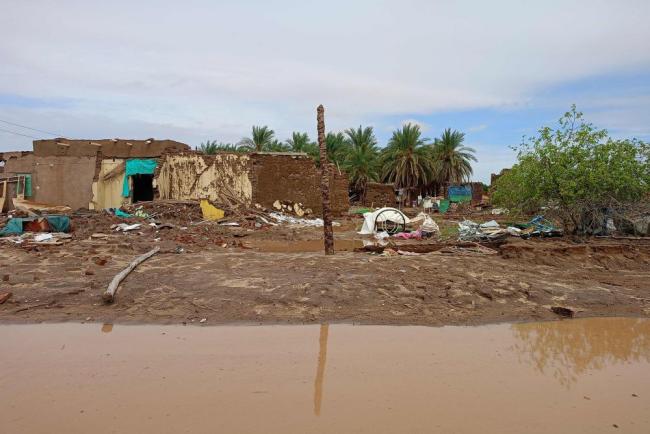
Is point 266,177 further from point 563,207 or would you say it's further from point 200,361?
point 200,361

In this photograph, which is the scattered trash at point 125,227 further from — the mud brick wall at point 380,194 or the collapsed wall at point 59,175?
the mud brick wall at point 380,194

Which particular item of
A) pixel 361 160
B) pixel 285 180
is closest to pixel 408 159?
pixel 361 160

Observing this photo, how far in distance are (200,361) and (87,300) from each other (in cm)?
286

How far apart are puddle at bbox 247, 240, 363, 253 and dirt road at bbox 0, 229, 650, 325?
2.56 metres

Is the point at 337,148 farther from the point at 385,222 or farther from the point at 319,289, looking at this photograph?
the point at 319,289

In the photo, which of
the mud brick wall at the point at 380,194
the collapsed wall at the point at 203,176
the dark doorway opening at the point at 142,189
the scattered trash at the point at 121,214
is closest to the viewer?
the scattered trash at the point at 121,214

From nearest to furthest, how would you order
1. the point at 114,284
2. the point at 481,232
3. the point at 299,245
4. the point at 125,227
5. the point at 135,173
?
the point at 114,284
the point at 481,232
the point at 299,245
the point at 125,227
the point at 135,173

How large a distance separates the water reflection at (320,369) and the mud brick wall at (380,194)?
3167 centimetres

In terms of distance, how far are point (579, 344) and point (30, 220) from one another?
1256cm

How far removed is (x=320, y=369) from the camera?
4645mm

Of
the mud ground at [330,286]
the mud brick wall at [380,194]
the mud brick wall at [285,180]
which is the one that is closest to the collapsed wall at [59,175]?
the mud brick wall at [285,180]

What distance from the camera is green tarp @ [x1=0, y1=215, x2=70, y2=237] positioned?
38.5 ft

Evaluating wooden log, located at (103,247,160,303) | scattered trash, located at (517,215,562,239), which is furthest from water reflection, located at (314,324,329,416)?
scattered trash, located at (517,215,562,239)

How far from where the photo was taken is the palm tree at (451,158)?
131 feet
